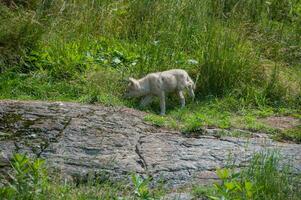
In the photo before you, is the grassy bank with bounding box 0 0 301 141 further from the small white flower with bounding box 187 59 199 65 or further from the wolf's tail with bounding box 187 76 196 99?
the wolf's tail with bounding box 187 76 196 99

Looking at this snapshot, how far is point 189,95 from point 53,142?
8.89 feet

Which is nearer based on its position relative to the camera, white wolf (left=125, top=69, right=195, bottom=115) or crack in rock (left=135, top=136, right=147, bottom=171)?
crack in rock (left=135, top=136, right=147, bottom=171)

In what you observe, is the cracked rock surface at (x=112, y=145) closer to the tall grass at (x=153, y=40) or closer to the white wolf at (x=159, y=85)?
the white wolf at (x=159, y=85)

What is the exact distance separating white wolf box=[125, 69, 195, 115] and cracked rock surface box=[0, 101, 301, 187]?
0.55 metres

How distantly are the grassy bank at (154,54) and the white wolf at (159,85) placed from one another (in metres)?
0.16

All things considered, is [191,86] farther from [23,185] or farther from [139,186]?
[23,185]

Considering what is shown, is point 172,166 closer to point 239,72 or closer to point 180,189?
point 180,189

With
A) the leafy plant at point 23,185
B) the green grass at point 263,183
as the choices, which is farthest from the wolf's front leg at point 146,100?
the leafy plant at point 23,185

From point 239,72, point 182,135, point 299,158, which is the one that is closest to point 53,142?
point 182,135

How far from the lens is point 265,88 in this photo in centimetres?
1002

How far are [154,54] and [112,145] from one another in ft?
9.25

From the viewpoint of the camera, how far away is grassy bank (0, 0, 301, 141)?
960cm

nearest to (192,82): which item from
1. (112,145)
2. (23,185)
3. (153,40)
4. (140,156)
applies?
(153,40)

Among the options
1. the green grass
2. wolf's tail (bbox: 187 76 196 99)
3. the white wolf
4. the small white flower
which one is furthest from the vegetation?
the small white flower
